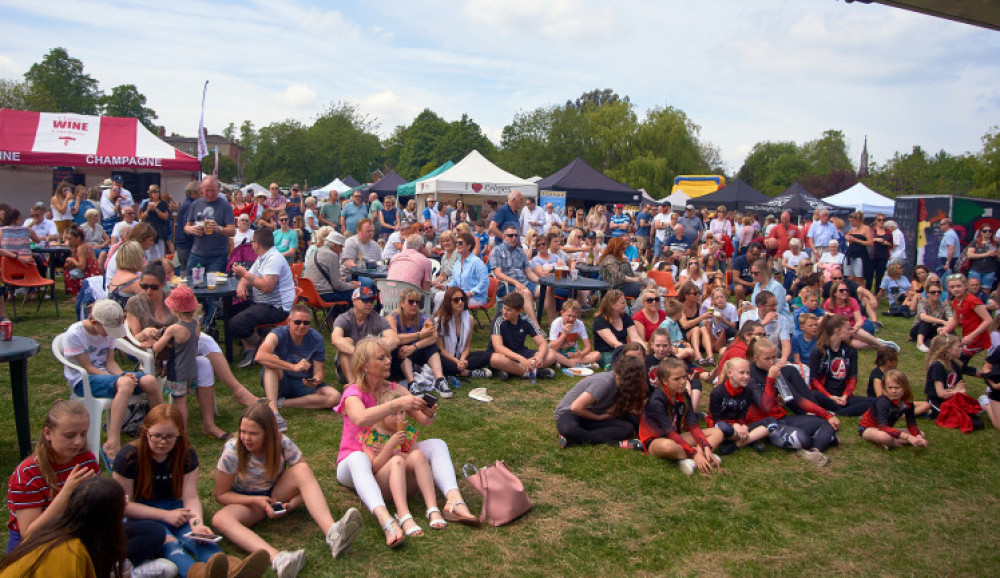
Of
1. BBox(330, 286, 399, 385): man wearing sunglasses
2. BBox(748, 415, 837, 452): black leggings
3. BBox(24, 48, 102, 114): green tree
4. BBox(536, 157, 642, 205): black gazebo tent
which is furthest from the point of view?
BBox(24, 48, 102, 114): green tree

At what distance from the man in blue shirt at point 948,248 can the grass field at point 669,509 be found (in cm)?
831

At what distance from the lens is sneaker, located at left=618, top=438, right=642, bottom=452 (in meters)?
4.68

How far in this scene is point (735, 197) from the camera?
2328 centimetres

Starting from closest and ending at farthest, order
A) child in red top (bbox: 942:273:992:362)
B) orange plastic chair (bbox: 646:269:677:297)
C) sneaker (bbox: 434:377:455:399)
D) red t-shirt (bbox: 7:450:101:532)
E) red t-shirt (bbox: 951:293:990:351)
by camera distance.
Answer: red t-shirt (bbox: 7:450:101:532) → sneaker (bbox: 434:377:455:399) → child in red top (bbox: 942:273:992:362) → red t-shirt (bbox: 951:293:990:351) → orange plastic chair (bbox: 646:269:677:297)

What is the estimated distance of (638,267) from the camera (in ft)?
34.8

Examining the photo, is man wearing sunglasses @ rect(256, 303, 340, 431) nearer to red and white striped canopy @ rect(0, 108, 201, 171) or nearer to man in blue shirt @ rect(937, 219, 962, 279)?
man in blue shirt @ rect(937, 219, 962, 279)

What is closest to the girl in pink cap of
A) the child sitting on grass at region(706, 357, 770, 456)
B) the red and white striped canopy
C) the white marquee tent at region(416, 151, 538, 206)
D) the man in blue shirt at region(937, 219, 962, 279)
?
the child sitting on grass at region(706, 357, 770, 456)

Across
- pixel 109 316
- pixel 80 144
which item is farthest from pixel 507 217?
pixel 80 144

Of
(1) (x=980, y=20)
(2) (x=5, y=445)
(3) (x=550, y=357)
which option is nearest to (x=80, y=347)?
(2) (x=5, y=445)

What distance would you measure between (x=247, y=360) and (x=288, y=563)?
389 centimetres

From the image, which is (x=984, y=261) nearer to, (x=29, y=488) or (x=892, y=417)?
(x=892, y=417)

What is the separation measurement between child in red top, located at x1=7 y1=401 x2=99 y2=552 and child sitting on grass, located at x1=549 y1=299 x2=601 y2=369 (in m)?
4.44

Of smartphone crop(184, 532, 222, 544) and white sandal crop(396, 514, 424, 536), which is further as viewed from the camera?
white sandal crop(396, 514, 424, 536)

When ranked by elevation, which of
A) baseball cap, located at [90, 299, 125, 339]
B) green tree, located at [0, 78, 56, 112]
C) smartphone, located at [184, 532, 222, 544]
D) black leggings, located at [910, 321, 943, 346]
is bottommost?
smartphone, located at [184, 532, 222, 544]
